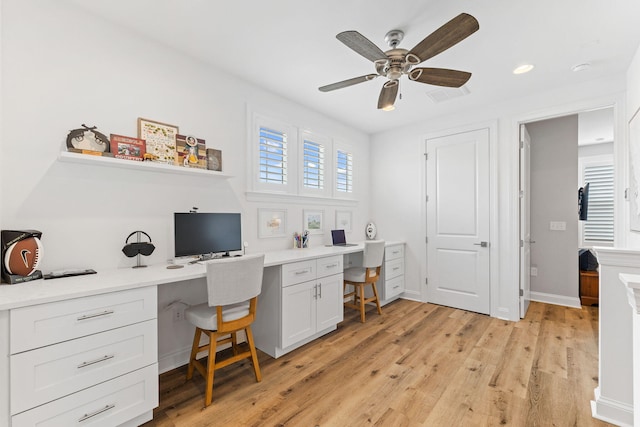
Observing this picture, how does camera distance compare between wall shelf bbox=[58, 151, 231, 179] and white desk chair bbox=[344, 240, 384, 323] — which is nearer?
wall shelf bbox=[58, 151, 231, 179]

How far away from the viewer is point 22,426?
131cm

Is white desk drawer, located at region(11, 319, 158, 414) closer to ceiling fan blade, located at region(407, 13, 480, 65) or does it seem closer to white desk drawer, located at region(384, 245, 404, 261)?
ceiling fan blade, located at region(407, 13, 480, 65)

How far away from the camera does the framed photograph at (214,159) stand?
2.61 m

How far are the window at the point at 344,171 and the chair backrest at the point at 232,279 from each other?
2358 millimetres

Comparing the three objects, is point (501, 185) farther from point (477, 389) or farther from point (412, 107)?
point (477, 389)

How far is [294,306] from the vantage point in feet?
8.62

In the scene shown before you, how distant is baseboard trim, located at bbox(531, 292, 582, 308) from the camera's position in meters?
3.95

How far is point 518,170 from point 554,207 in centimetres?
126

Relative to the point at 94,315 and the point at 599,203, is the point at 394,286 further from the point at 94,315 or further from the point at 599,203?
the point at 599,203

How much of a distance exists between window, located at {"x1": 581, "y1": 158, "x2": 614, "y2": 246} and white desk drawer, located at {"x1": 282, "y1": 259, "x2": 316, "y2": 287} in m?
5.85

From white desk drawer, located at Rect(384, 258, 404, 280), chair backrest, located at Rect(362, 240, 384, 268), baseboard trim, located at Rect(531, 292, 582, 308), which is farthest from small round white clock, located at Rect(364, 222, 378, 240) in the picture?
baseboard trim, located at Rect(531, 292, 582, 308)

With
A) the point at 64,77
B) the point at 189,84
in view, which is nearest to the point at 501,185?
the point at 189,84

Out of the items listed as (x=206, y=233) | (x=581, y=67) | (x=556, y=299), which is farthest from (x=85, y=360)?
(x=556, y=299)

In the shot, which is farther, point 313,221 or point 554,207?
point 554,207
